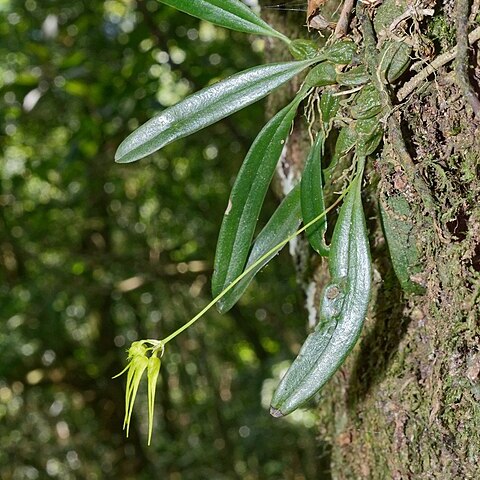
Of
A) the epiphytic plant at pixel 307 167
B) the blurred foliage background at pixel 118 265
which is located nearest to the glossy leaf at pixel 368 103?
the epiphytic plant at pixel 307 167

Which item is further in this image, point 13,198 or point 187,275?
point 13,198

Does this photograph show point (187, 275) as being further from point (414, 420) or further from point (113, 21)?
point (414, 420)

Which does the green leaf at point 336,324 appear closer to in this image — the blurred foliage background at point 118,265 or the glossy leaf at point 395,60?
the glossy leaf at point 395,60

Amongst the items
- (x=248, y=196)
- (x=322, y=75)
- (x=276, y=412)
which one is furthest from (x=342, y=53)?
(x=276, y=412)

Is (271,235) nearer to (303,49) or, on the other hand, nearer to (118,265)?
(303,49)

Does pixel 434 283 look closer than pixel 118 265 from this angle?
Yes

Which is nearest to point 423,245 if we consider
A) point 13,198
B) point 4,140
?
point 4,140

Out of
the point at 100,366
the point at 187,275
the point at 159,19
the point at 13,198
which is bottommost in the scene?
the point at 100,366
